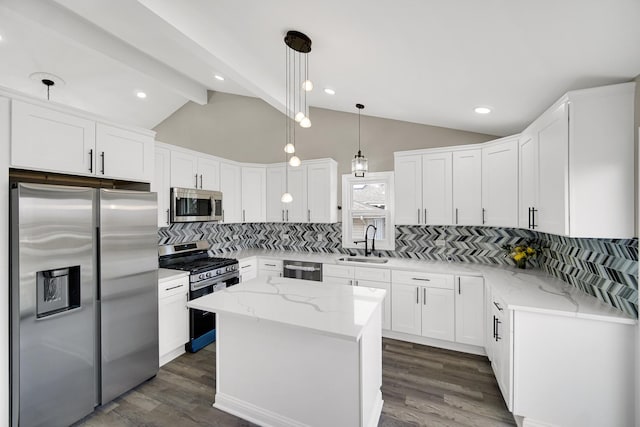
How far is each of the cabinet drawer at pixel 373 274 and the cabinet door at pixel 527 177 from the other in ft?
4.78

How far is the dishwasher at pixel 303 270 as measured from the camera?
3.77m

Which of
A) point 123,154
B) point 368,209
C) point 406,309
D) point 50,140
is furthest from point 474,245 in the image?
point 50,140

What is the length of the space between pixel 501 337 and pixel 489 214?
1371 mm

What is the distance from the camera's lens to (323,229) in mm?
4406

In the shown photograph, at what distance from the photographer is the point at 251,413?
2.09m

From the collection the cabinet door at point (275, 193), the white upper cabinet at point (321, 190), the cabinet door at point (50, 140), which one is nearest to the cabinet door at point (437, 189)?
the white upper cabinet at point (321, 190)

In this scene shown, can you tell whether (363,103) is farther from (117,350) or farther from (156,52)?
(117,350)

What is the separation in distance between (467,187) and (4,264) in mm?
4041

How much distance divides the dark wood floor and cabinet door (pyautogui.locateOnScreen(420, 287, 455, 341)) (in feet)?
0.76

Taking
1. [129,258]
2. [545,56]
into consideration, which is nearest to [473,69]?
[545,56]

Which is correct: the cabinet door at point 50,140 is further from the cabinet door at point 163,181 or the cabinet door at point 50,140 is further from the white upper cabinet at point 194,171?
the white upper cabinet at point 194,171

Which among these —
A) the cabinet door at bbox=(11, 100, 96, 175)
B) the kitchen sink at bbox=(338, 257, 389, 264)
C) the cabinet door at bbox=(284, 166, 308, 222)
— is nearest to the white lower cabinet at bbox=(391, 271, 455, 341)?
the kitchen sink at bbox=(338, 257, 389, 264)

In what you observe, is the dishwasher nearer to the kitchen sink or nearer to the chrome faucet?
the kitchen sink

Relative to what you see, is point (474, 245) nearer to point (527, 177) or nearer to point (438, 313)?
point (438, 313)
